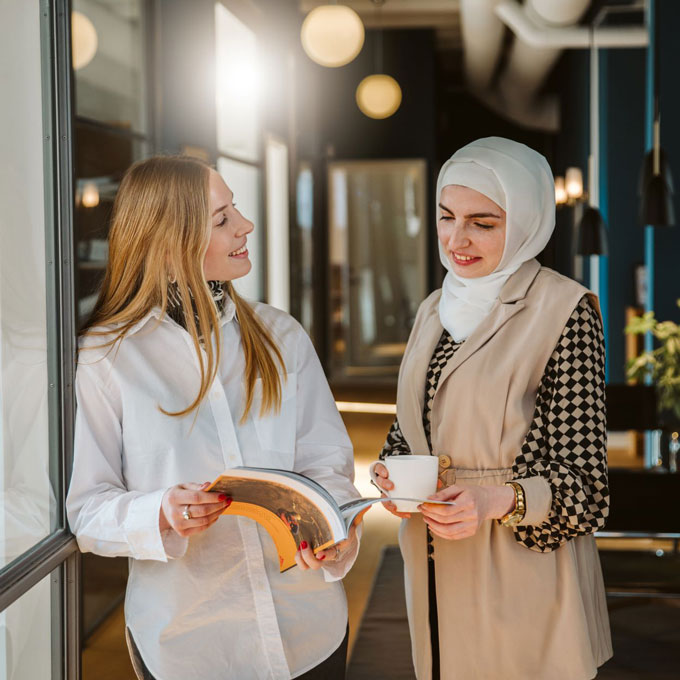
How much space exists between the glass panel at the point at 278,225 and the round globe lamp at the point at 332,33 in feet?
7.50

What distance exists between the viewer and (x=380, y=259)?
1320 cm

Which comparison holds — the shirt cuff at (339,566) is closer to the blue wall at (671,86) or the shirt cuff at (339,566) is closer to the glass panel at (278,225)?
the blue wall at (671,86)

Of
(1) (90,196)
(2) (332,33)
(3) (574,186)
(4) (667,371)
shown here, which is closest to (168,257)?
(1) (90,196)

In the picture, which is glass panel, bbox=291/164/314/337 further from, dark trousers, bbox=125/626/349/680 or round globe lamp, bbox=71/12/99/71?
dark trousers, bbox=125/626/349/680

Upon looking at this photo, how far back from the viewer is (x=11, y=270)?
5.08ft

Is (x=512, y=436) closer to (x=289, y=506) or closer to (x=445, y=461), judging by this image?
(x=445, y=461)

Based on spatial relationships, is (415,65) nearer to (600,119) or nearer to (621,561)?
(600,119)

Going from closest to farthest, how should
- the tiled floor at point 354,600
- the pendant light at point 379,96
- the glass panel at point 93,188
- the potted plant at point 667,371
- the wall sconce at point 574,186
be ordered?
the tiled floor at point 354,600, the glass panel at point 93,188, the potted plant at point 667,371, the wall sconce at point 574,186, the pendant light at point 379,96

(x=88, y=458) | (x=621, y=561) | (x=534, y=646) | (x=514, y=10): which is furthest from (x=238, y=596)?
(x=514, y=10)

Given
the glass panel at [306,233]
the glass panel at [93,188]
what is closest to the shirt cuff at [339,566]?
the glass panel at [93,188]

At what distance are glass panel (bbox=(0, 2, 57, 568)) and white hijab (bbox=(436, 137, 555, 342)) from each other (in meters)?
0.73

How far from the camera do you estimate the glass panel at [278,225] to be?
8086 millimetres

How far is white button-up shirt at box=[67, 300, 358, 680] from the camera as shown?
59.6 inches

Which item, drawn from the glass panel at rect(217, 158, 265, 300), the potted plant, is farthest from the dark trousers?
the glass panel at rect(217, 158, 265, 300)
